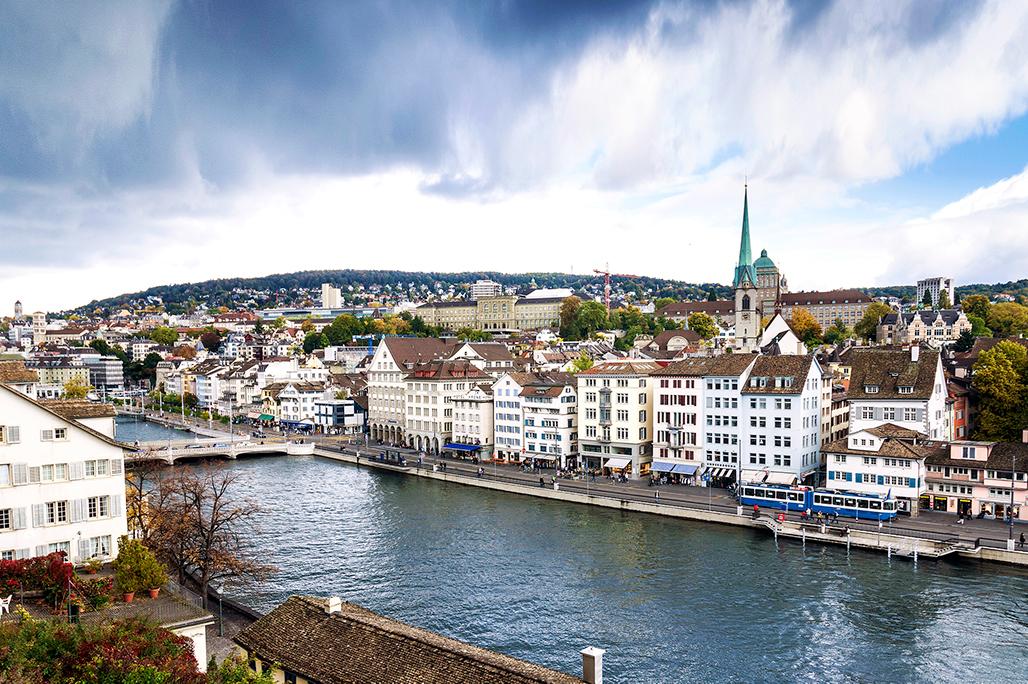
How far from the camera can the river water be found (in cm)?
3325

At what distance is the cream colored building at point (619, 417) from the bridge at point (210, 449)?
41.6 metres

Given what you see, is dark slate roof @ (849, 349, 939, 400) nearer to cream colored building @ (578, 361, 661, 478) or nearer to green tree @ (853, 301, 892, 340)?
cream colored building @ (578, 361, 661, 478)

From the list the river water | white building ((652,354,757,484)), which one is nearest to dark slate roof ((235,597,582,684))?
the river water

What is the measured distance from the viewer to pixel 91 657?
49.1 ft

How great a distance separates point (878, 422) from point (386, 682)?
50.9m

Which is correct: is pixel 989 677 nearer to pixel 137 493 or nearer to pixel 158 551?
pixel 158 551

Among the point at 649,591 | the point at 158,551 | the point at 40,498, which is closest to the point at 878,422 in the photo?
the point at 649,591

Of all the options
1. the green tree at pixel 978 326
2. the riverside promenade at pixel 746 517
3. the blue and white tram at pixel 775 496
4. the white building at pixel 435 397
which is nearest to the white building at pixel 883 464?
the riverside promenade at pixel 746 517

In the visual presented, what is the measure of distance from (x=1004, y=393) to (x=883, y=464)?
15398mm

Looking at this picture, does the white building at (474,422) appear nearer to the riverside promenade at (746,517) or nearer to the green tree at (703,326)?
the riverside promenade at (746,517)

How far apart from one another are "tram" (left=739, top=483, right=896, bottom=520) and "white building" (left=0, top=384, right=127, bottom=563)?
1663 inches

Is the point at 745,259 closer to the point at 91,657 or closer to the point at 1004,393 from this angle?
the point at 1004,393

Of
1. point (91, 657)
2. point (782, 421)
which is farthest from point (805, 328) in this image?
point (91, 657)

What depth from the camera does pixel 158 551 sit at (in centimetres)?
3566
